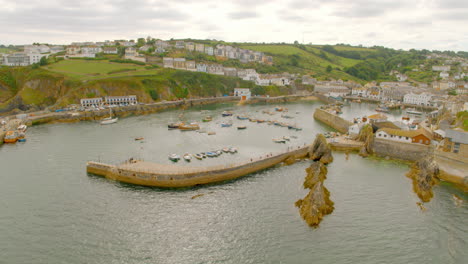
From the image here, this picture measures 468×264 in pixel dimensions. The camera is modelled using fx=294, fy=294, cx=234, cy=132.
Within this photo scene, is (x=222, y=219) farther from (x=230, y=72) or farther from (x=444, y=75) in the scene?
(x=444, y=75)

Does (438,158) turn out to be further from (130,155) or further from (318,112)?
(130,155)

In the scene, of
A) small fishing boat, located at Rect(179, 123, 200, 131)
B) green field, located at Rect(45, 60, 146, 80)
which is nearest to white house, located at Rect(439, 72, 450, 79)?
small fishing boat, located at Rect(179, 123, 200, 131)

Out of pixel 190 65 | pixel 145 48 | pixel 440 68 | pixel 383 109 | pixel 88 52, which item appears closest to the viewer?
pixel 383 109

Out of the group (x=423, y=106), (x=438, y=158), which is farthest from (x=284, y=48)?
(x=438, y=158)

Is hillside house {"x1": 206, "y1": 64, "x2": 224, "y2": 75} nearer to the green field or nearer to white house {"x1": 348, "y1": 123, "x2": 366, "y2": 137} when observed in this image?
the green field

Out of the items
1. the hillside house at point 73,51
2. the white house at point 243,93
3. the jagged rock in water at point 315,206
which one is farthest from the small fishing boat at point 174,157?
the hillside house at point 73,51

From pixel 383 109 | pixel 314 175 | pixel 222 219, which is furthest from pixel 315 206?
pixel 383 109
